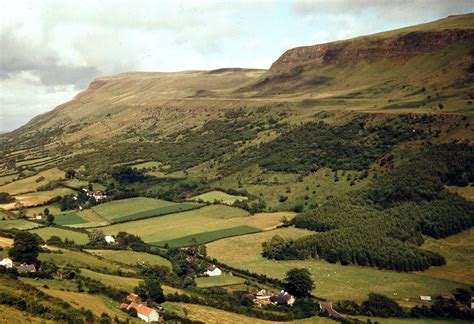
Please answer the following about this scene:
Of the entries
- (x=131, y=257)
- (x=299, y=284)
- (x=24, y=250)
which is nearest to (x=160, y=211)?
(x=131, y=257)

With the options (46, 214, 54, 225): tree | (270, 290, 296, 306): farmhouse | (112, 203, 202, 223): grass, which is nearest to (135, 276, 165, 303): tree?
(270, 290, 296, 306): farmhouse

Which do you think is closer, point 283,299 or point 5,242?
point 283,299

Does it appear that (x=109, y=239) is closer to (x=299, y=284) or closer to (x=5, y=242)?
(x=5, y=242)

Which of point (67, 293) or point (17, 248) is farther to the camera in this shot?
point (17, 248)

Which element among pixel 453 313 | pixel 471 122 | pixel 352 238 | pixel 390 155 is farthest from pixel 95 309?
pixel 471 122

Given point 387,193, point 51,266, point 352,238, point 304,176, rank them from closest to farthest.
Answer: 1. point 51,266
2. point 352,238
3. point 387,193
4. point 304,176

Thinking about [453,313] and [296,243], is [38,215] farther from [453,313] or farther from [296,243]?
[453,313]
